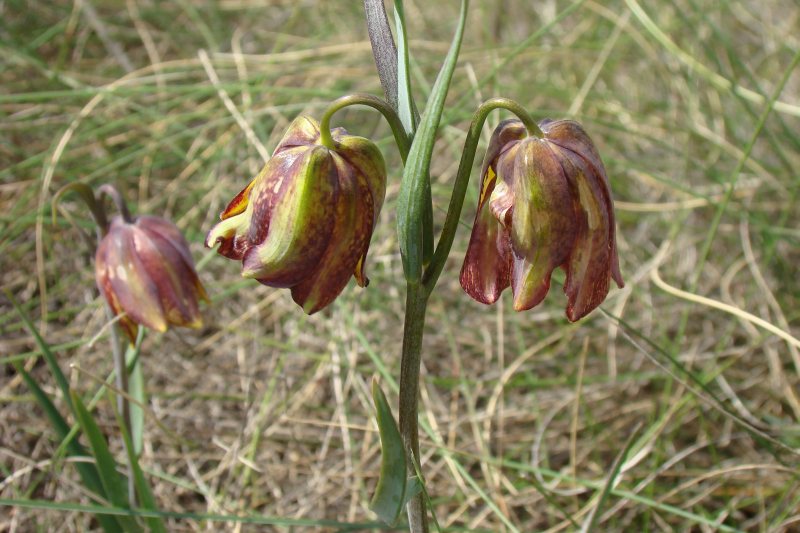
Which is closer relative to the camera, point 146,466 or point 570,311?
point 570,311

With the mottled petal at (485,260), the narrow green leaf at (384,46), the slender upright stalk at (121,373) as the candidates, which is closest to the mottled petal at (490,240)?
the mottled petal at (485,260)

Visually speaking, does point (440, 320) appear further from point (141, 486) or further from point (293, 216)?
point (293, 216)

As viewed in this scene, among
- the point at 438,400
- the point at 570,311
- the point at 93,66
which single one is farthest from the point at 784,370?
the point at 93,66

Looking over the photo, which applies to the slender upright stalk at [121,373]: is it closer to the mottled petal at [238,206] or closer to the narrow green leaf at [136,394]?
the narrow green leaf at [136,394]

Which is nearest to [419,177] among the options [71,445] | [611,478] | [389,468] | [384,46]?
[384,46]

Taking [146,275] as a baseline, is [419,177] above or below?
above

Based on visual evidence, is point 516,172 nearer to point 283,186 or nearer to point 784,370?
point 283,186
